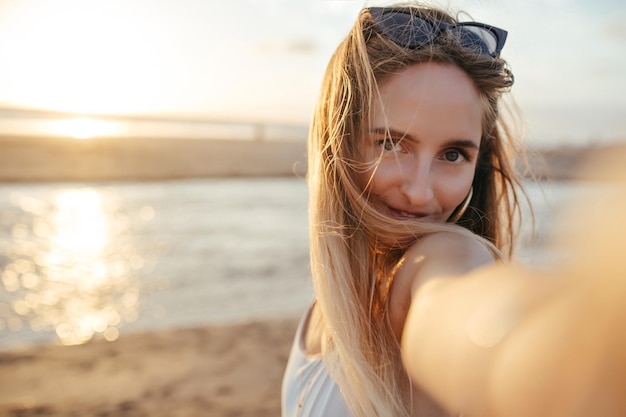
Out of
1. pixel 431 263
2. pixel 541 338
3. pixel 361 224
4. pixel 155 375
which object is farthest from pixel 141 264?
pixel 541 338

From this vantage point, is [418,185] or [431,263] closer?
[431,263]

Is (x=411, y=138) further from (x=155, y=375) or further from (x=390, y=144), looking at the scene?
(x=155, y=375)

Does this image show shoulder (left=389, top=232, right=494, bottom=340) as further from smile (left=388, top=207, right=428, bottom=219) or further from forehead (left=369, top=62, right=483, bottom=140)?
A: forehead (left=369, top=62, right=483, bottom=140)

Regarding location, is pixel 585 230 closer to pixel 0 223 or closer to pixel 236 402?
pixel 236 402

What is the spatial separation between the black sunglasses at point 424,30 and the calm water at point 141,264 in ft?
2.79

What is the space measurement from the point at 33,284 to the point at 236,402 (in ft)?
10.3

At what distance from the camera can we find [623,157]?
0.66 m

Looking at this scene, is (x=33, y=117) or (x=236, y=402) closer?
(x=236, y=402)

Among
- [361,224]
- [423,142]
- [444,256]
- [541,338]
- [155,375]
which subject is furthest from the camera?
[155,375]

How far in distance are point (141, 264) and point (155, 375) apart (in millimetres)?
3015

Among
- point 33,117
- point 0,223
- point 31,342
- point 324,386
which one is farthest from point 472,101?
point 33,117

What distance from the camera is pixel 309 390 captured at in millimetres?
1547

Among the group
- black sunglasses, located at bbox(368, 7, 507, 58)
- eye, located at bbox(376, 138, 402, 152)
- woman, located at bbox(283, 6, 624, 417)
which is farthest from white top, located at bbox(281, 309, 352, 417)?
black sunglasses, located at bbox(368, 7, 507, 58)

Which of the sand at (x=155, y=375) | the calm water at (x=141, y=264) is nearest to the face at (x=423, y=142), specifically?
the calm water at (x=141, y=264)
